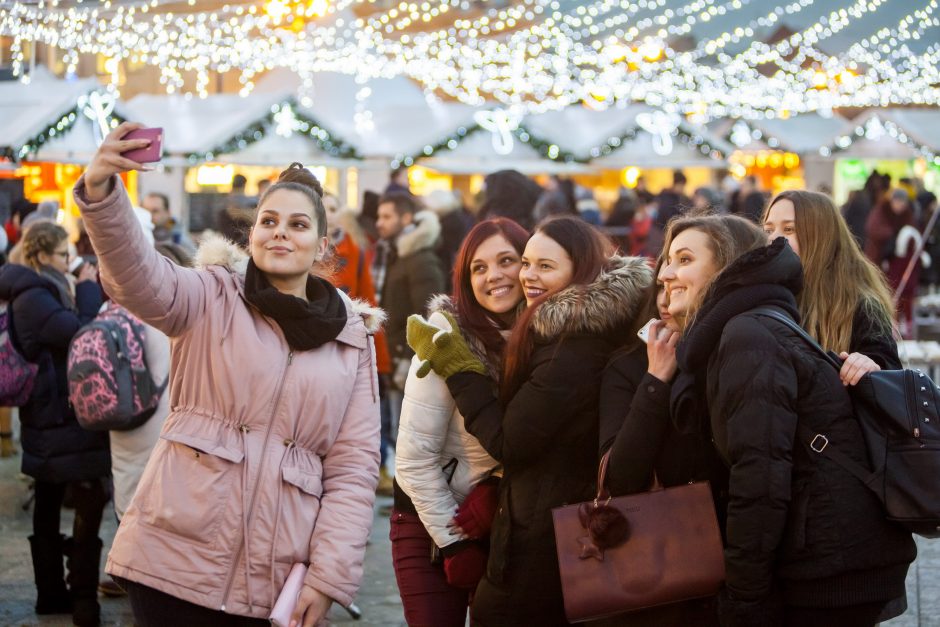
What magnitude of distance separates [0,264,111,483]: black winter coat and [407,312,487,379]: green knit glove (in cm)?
266

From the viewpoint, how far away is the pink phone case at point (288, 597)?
3262mm

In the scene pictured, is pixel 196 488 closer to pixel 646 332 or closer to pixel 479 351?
pixel 479 351

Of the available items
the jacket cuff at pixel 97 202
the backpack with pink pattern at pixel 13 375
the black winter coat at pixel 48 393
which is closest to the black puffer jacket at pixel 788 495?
the jacket cuff at pixel 97 202

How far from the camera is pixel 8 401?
6.49 metres

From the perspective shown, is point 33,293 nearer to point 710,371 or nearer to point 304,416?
point 304,416

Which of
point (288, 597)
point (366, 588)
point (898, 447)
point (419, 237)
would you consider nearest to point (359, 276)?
point (419, 237)

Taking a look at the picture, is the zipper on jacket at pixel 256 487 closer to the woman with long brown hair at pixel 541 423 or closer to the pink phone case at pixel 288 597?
the pink phone case at pixel 288 597

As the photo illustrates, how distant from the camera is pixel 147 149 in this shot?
2928 mm

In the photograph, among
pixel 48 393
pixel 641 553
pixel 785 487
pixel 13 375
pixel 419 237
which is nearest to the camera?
pixel 785 487

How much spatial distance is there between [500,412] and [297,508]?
852 millimetres

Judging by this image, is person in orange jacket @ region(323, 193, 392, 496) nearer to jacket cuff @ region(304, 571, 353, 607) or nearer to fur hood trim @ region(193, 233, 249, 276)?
fur hood trim @ region(193, 233, 249, 276)

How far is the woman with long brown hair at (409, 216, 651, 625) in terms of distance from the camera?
385 centimetres

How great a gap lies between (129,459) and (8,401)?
97cm

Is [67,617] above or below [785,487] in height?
below
